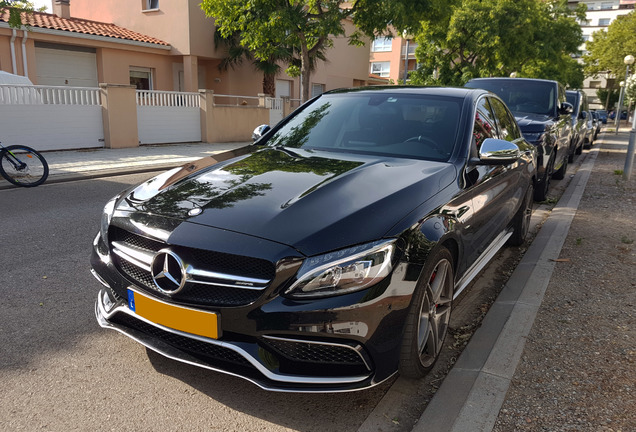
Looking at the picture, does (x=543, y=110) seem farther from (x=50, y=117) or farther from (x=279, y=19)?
(x=50, y=117)

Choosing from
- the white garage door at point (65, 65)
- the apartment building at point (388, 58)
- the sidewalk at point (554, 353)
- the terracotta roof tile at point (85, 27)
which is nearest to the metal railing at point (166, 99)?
the terracotta roof tile at point (85, 27)

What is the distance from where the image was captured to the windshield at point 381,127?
3598 millimetres

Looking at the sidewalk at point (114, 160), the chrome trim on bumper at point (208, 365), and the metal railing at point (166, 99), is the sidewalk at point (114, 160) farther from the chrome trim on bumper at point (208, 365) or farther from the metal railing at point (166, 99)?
the chrome trim on bumper at point (208, 365)

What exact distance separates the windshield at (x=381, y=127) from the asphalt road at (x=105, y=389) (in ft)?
5.43

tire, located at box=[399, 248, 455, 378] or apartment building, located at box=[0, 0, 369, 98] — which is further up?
apartment building, located at box=[0, 0, 369, 98]

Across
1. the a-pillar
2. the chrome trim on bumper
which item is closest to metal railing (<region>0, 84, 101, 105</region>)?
the a-pillar

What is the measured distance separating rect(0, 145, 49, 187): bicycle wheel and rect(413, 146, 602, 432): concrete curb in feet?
26.3

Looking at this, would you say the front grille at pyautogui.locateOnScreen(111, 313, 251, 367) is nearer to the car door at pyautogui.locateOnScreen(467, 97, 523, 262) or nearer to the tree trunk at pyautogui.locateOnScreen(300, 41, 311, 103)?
the car door at pyautogui.locateOnScreen(467, 97, 523, 262)

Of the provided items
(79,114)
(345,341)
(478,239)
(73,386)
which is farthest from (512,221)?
(79,114)

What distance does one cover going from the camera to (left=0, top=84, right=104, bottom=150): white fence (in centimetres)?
1277

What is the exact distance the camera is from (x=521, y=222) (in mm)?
5324

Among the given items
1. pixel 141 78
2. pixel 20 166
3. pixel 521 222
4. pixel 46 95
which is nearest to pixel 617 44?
pixel 141 78

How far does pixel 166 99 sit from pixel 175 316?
1540 centimetres

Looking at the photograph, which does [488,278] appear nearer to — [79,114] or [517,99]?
[517,99]
